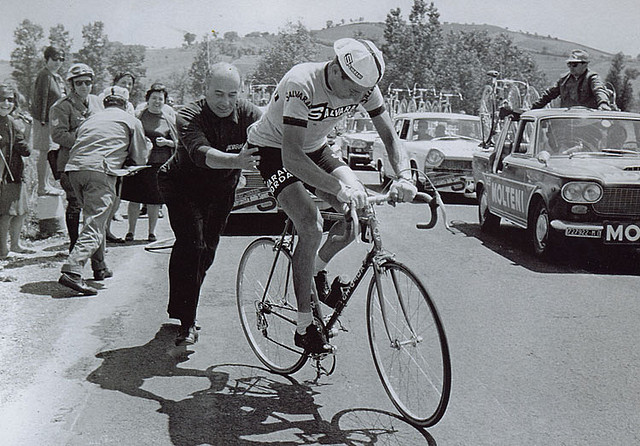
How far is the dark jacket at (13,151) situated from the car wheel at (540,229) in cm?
604

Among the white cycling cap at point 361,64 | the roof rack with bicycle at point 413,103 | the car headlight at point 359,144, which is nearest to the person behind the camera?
the white cycling cap at point 361,64

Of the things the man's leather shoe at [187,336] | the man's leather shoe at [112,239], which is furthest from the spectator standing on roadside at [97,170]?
the man's leather shoe at [112,239]

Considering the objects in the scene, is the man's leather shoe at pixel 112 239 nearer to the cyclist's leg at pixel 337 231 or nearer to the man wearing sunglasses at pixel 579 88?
the cyclist's leg at pixel 337 231

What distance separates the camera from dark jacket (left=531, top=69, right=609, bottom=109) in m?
11.9

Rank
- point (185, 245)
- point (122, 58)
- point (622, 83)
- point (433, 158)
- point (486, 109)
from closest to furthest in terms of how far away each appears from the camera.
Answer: point (185, 245)
point (433, 158)
point (486, 109)
point (122, 58)
point (622, 83)

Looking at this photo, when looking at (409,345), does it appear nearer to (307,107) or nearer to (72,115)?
(307,107)

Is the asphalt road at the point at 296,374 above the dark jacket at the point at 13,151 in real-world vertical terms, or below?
below

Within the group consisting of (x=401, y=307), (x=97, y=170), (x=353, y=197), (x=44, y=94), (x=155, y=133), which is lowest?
(x=401, y=307)

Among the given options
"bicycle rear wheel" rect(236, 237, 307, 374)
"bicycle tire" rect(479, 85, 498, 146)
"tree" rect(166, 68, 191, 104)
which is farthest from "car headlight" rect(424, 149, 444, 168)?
"tree" rect(166, 68, 191, 104)

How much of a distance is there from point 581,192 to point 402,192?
5.40m

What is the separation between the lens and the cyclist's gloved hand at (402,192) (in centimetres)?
441

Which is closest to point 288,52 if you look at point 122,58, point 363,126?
point 122,58

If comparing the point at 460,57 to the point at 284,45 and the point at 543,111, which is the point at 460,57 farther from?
the point at 543,111

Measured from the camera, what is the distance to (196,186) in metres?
5.91
